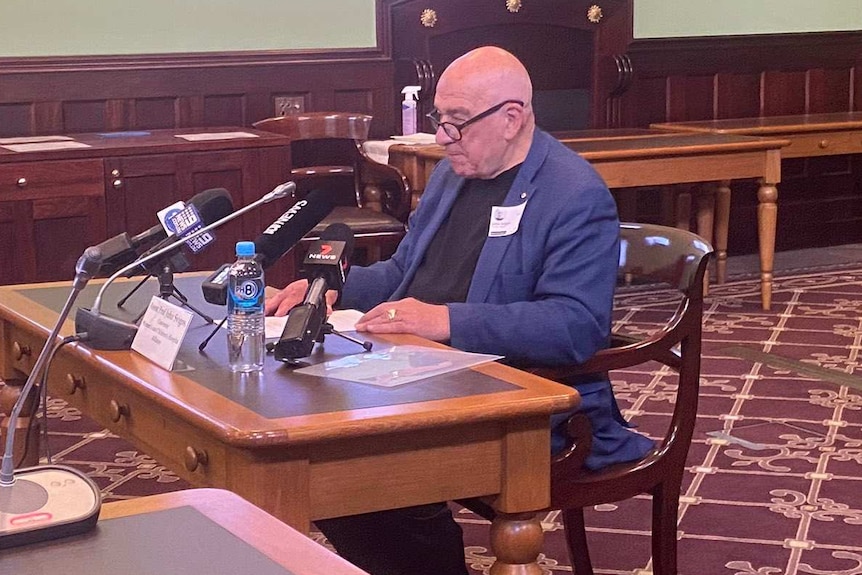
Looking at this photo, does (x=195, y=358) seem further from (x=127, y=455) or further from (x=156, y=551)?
(x=127, y=455)

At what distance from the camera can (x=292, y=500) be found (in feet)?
7.18

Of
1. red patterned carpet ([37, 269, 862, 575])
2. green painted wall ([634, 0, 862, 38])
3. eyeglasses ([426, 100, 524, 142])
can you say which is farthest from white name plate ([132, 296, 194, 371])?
green painted wall ([634, 0, 862, 38])

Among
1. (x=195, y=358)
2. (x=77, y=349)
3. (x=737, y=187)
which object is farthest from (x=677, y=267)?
(x=737, y=187)

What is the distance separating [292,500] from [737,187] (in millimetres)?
6306

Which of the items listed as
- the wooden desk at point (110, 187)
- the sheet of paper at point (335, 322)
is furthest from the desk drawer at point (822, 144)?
the sheet of paper at point (335, 322)

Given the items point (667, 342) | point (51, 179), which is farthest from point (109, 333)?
point (51, 179)

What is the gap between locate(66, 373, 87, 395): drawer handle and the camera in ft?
9.38

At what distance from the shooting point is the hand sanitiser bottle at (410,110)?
6832mm

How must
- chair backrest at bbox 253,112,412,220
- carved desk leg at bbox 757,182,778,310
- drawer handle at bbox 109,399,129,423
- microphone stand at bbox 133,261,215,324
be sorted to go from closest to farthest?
drawer handle at bbox 109,399,129,423
microphone stand at bbox 133,261,215,324
chair backrest at bbox 253,112,412,220
carved desk leg at bbox 757,182,778,310

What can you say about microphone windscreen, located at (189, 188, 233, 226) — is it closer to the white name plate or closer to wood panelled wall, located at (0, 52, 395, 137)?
the white name plate

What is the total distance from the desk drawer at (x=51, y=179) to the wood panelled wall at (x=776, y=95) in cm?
326

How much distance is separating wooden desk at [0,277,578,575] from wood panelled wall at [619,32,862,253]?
5491 millimetres

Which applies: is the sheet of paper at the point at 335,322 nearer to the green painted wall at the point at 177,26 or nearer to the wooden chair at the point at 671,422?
the wooden chair at the point at 671,422

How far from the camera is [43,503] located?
61.1 inches
